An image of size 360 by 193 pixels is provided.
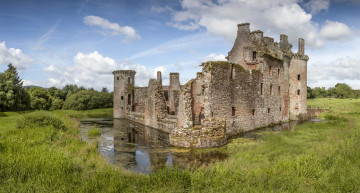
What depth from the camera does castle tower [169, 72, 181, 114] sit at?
28.5 m

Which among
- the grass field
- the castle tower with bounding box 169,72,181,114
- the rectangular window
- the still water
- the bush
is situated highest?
the castle tower with bounding box 169,72,181,114

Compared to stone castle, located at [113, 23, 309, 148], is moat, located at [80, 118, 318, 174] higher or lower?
lower

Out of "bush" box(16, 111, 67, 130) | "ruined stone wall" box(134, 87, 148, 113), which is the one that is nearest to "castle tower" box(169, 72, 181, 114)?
"ruined stone wall" box(134, 87, 148, 113)

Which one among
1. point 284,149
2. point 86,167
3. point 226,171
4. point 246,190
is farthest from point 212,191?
point 284,149

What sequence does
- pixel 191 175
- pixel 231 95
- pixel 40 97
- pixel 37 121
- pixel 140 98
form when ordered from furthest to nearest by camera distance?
pixel 40 97, pixel 140 98, pixel 231 95, pixel 37 121, pixel 191 175

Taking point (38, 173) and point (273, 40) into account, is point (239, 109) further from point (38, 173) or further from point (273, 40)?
point (38, 173)

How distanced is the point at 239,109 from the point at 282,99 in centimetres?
929

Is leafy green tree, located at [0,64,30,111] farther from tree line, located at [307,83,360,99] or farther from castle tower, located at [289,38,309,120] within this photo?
tree line, located at [307,83,360,99]

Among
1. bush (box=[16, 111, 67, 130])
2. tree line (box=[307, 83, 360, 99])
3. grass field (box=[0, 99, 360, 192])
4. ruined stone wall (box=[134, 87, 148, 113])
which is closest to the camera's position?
grass field (box=[0, 99, 360, 192])

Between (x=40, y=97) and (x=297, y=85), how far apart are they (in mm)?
50810

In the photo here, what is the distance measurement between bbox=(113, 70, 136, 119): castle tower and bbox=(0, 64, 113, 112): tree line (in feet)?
47.3

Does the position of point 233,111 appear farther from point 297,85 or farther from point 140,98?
point 140,98

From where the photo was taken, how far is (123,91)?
3491 centimetres

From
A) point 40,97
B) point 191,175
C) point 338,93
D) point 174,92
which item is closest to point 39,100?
point 40,97
